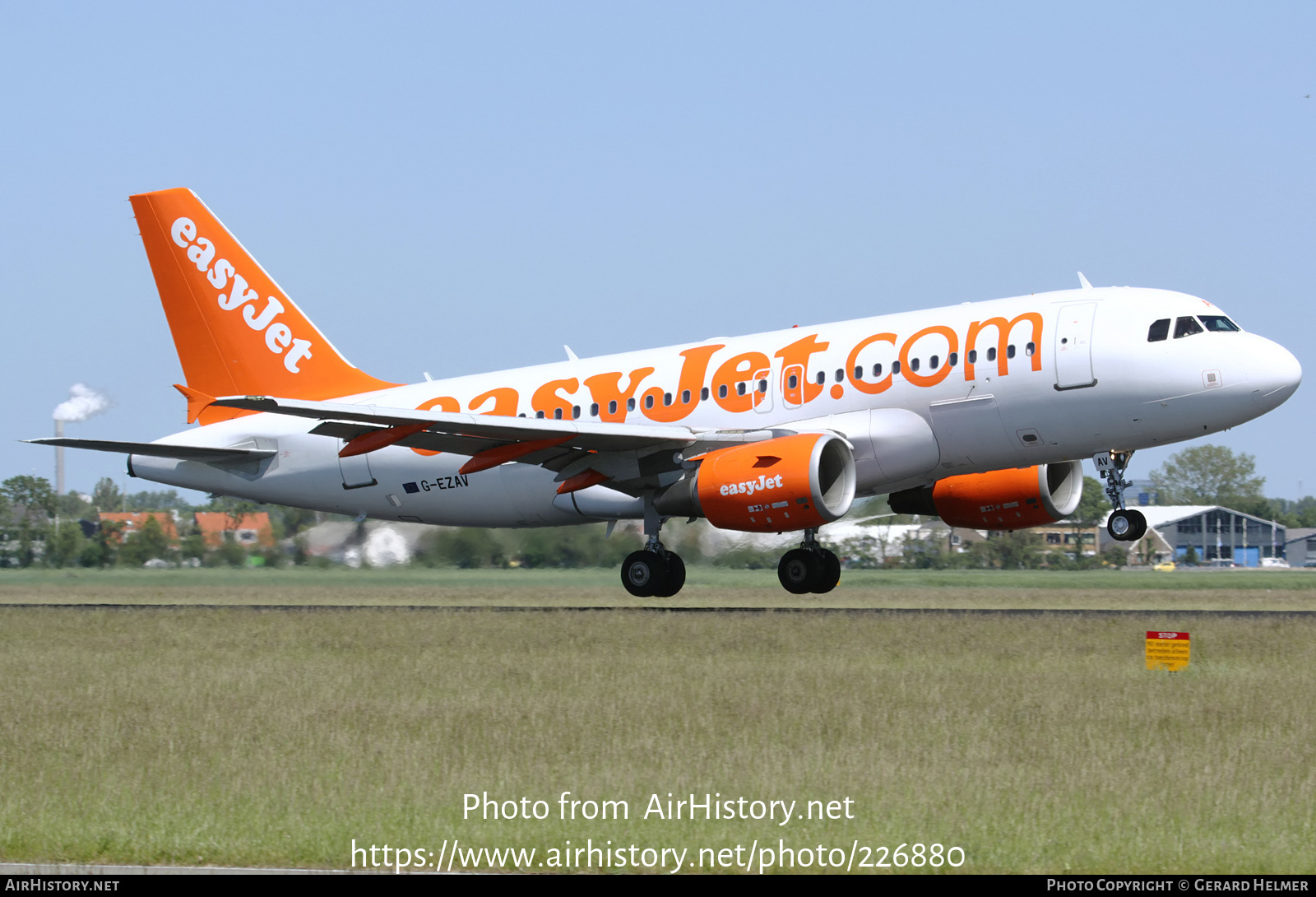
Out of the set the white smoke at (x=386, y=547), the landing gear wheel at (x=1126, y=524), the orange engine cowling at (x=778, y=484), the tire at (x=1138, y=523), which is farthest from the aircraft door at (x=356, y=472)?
the tire at (x=1138, y=523)

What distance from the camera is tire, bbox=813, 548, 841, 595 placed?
26.8 meters

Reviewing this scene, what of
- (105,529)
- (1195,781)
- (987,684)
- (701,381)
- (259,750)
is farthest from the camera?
(105,529)

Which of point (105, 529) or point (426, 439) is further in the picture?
point (105, 529)

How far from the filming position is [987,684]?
1559 cm

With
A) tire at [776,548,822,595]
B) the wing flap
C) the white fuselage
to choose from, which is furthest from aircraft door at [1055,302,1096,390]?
the wing flap

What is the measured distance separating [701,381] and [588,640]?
7637mm

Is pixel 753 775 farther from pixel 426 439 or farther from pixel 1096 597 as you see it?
pixel 1096 597

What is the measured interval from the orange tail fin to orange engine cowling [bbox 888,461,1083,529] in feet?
39.8

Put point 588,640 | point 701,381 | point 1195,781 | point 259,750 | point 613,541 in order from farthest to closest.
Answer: point 613,541, point 701,381, point 588,640, point 259,750, point 1195,781

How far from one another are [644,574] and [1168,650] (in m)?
12.5

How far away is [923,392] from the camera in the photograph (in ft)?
79.8

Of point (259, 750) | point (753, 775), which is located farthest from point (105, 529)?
point (753, 775)

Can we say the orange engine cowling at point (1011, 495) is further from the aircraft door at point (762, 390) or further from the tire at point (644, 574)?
the tire at point (644, 574)

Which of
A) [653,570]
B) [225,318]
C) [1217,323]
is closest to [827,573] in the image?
[653,570]
